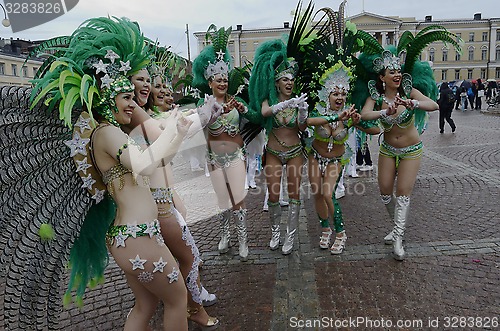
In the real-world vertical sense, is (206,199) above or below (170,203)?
below

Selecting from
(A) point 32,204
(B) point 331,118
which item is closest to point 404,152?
(B) point 331,118

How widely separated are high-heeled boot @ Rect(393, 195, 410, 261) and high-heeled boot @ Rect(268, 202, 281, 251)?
1.31 metres

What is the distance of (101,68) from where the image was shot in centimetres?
212

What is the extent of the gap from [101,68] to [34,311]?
1.46 metres

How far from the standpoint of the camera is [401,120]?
4000 millimetres

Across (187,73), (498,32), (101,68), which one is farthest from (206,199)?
(498,32)

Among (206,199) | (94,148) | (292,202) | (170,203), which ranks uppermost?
(94,148)

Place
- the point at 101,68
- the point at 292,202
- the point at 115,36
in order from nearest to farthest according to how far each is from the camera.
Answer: the point at 101,68 < the point at 115,36 < the point at 292,202

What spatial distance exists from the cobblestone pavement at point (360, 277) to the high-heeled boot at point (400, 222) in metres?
0.15

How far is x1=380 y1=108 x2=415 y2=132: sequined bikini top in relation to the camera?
399cm

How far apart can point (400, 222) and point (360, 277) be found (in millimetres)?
853

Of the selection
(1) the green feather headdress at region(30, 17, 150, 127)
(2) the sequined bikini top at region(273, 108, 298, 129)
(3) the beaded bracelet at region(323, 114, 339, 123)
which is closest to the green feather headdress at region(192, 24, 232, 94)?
(2) the sequined bikini top at region(273, 108, 298, 129)

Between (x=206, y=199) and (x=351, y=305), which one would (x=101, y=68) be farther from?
(x=206, y=199)

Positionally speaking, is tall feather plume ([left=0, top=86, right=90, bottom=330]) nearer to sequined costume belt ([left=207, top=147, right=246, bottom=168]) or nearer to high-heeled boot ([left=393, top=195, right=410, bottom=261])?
sequined costume belt ([left=207, top=147, right=246, bottom=168])
